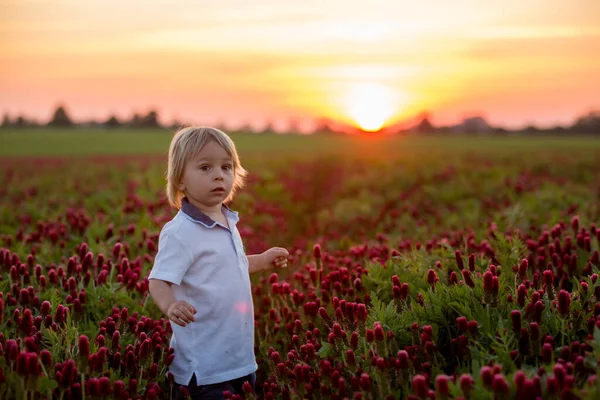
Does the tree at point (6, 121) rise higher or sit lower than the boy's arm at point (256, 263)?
higher

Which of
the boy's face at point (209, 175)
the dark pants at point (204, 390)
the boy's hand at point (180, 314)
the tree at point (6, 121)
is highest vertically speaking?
the tree at point (6, 121)

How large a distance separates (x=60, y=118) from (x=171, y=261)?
4337 inches

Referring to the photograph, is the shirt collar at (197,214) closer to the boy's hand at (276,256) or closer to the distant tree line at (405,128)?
the boy's hand at (276,256)

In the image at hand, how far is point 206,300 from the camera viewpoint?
3.77 meters

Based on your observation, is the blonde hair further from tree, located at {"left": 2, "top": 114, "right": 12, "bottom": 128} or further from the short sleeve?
tree, located at {"left": 2, "top": 114, "right": 12, "bottom": 128}

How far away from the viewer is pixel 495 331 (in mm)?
3271

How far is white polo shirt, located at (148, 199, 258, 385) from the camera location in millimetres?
3725

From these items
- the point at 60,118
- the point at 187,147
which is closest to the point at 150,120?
the point at 60,118

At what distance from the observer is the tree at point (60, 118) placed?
104000mm

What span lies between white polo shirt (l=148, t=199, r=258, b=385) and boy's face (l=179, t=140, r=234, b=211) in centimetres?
11

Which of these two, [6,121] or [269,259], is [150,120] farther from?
[269,259]

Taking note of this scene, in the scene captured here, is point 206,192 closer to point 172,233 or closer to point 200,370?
point 172,233

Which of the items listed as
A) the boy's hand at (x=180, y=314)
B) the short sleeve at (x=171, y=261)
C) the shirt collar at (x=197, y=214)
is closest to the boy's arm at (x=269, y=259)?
the shirt collar at (x=197, y=214)

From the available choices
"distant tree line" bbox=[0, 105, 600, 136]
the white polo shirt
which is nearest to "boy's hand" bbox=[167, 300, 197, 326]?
the white polo shirt
